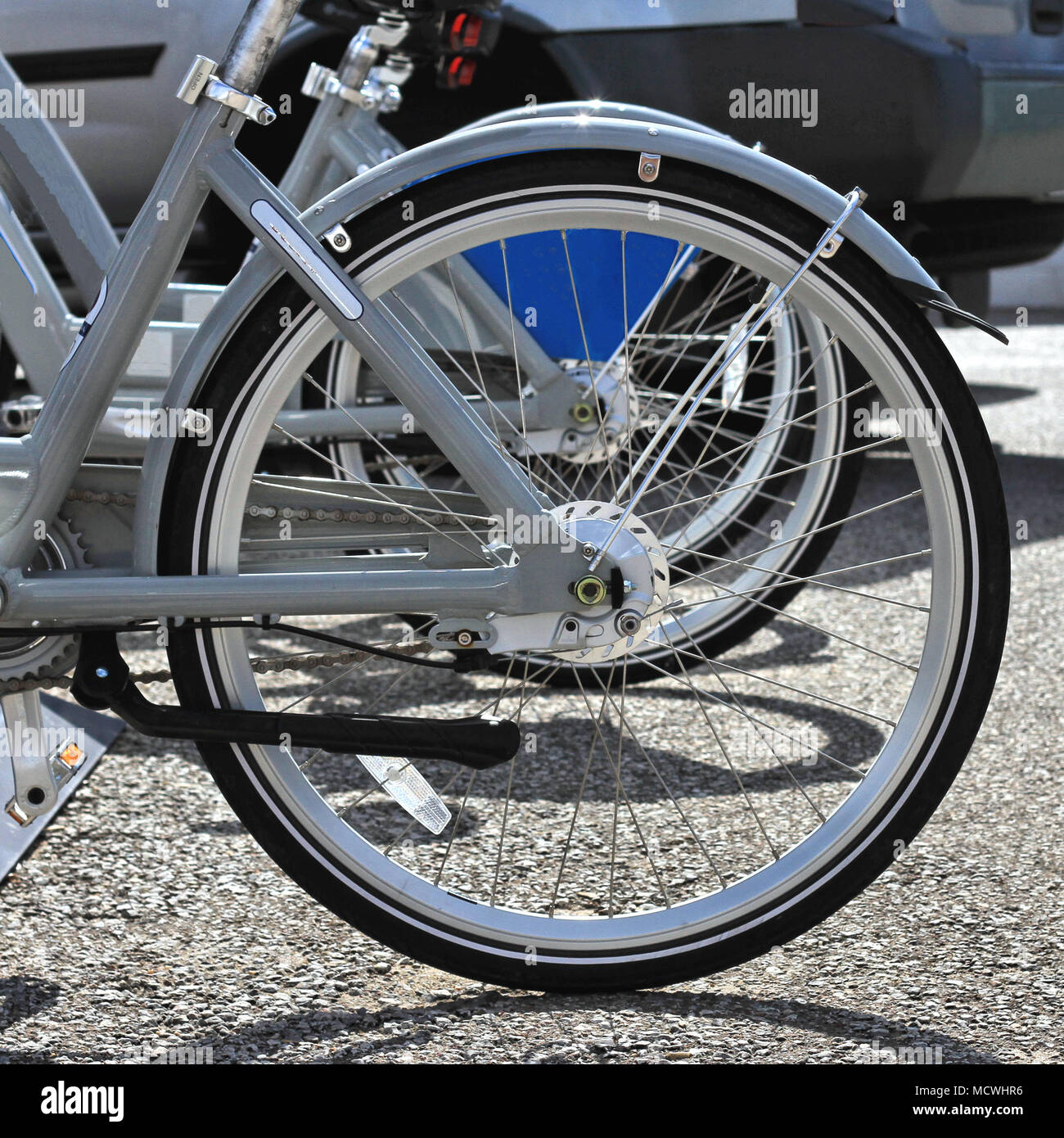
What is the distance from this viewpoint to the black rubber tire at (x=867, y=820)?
1939 millimetres

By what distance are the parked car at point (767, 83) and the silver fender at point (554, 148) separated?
2.25 m

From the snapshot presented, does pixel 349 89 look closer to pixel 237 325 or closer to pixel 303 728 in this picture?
pixel 237 325

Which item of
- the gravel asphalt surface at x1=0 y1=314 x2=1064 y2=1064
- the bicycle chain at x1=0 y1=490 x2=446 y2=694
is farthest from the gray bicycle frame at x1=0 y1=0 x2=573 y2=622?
the gravel asphalt surface at x1=0 y1=314 x2=1064 y2=1064

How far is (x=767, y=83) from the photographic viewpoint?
433 cm

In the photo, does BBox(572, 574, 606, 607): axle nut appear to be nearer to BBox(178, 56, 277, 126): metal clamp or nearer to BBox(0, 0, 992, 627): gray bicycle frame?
BBox(0, 0, 992, 627): gray bicycle frame

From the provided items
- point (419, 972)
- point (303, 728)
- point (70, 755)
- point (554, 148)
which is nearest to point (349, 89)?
point (554, 148)

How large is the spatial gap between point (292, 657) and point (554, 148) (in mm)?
→ 849

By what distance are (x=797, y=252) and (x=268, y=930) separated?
52.3 inches

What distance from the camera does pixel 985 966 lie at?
2205 millimetres

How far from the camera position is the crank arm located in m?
1.99

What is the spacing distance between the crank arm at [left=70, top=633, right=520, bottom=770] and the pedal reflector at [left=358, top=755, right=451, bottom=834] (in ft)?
0.50
